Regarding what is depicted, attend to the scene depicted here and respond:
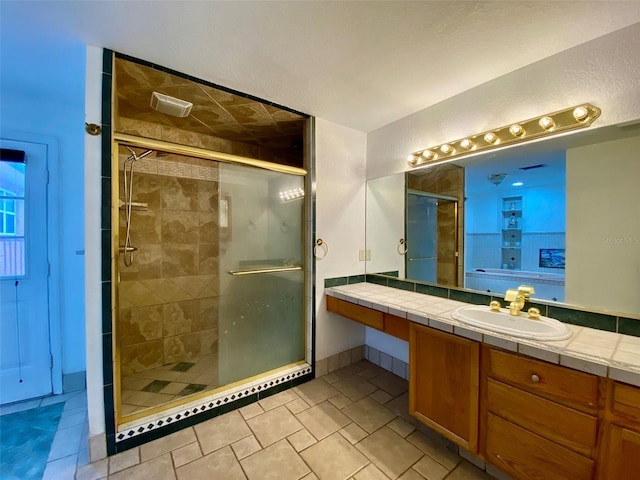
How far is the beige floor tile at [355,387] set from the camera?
6.95 ft

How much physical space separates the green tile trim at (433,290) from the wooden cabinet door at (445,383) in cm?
55

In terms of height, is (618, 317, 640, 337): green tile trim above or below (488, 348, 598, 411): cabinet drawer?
above

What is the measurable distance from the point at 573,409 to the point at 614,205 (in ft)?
3.50

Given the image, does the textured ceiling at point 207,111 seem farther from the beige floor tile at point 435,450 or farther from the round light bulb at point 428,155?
the beige floor tile at point 435,450

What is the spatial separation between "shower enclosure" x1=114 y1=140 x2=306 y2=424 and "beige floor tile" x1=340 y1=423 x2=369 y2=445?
2.53 ft

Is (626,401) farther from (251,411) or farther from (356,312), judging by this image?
(251,411)

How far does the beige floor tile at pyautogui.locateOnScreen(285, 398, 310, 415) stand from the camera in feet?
6.31

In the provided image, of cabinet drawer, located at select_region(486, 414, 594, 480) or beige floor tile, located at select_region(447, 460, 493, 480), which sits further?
beige floor tile, located at select_region(447, 460, 493, 480)

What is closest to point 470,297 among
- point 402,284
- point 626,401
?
point 402,284

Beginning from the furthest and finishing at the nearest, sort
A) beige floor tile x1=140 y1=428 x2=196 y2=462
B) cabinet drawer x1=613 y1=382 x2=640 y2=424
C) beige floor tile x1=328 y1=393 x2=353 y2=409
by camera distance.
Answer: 1. beige floor tile x1=328 y1=393 x2=353 y2=409
2. beige floor tile x1=140 y1=428 x2=196 y2=462
3. cabinet drawer x1=613 y1=382 x2=640 y2=424

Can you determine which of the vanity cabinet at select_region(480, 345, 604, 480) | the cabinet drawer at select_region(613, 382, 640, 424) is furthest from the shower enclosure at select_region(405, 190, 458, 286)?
the cabinet drawer at select_region(613, 382, 640, 424)

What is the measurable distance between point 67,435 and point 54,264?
4.08 ft

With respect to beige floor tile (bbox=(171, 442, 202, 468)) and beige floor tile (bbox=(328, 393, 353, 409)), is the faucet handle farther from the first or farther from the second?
beige floor tile (bbox=(171, 442, 202, 468))

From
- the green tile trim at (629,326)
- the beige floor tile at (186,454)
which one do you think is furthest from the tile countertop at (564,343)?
the beige floor tile at (186,454)
